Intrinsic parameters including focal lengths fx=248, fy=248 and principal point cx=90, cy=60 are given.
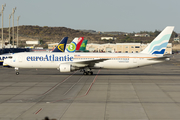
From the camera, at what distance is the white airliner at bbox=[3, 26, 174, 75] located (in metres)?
38.6

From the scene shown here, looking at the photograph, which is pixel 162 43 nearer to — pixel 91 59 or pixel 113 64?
pixel 113 64

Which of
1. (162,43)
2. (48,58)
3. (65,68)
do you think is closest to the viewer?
(65,68)

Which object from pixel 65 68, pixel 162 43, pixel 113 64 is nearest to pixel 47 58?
pixel 65 68

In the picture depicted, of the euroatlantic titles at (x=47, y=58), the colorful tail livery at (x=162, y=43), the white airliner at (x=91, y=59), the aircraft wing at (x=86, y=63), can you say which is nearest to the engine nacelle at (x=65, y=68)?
the white airliner at (x=91, y=59)

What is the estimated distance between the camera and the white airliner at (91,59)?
38.6 meters

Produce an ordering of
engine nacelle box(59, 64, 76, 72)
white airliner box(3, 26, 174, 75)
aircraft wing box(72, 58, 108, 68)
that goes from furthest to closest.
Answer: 1. white airliner box(3, 26, 174, 75)
2. aircraft wing box(72, 58, 108, 68)
3. engine nacelle box(59, 64, 76, 72)

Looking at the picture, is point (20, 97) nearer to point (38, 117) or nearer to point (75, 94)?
point (75, 94)

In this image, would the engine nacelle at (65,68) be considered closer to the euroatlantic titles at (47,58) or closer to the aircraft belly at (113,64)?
the euroatlantic titles at (47,58)

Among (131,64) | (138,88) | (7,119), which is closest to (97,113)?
(7,119)

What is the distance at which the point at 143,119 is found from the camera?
15.8 m

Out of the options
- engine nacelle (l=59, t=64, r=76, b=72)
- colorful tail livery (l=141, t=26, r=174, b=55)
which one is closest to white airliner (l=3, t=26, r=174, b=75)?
colorful tail livery (l=141, t=26, r=174, b=55)

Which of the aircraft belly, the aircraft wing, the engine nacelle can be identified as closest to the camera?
the engine nacelle

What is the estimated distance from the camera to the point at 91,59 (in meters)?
39.2

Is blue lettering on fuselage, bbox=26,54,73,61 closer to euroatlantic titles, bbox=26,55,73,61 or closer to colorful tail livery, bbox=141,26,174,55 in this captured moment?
euroatlantic titles, bbox=26,55,73,61
